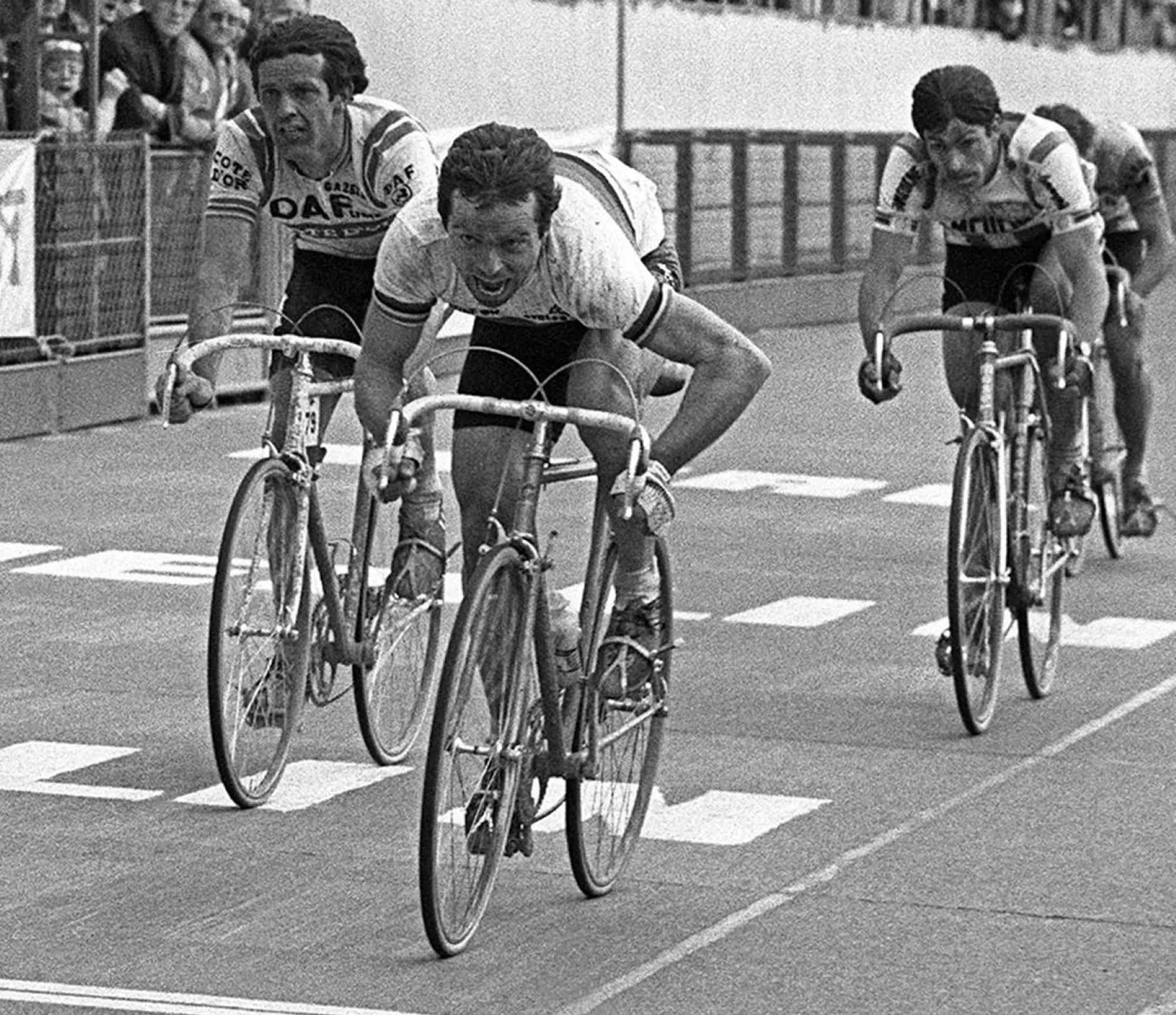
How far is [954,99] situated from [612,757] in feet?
10.6

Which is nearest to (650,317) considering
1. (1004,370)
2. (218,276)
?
(218,276)

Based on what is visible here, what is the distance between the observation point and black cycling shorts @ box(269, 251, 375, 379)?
8.70 metres

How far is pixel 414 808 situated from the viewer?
7.98 m

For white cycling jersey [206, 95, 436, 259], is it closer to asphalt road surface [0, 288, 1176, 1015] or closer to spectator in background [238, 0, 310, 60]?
asphalt road surface [0, 288, 1176, 1015]

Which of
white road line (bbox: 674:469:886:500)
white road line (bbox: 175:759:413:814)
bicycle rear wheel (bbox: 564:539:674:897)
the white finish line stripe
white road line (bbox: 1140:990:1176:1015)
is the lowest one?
white road line (bbox: 674:469:886:500)

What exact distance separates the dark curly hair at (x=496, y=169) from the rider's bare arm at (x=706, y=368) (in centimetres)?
46

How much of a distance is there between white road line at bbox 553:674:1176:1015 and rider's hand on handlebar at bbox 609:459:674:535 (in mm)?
867

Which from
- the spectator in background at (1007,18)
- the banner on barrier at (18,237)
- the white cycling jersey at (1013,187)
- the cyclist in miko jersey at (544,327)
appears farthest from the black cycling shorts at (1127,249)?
the spectator in background at (1007,18)

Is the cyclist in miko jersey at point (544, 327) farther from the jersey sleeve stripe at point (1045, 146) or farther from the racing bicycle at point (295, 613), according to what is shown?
the jersey sleeve stripe at point (1045, 146)

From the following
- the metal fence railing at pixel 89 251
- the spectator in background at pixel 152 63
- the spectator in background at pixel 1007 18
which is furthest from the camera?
the spectator in background at pixel 1007 18

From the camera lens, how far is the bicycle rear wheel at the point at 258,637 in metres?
7.73

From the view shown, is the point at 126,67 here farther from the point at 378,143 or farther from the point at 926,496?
the point at 378,143

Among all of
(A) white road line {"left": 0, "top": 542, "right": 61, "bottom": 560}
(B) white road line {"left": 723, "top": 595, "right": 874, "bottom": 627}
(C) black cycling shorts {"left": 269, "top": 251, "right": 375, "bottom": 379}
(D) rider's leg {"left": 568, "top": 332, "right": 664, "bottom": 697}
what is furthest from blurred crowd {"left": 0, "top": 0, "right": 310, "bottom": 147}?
(D) rider's leg {"left": 568, "top": 332, "right": 664, "bottom": 697}

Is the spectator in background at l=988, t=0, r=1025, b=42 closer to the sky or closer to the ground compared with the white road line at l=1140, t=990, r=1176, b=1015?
closer to the sky
